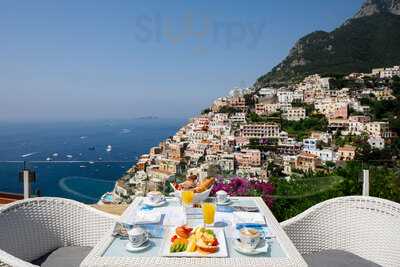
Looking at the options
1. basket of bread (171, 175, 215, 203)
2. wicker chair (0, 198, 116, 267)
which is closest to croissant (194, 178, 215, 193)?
basket of bread (171, 175, 215, 203)

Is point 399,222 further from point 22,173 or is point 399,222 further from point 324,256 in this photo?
point 22,173

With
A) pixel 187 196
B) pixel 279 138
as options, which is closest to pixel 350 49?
pixel 279 138

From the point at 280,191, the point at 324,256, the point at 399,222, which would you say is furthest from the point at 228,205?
the point at 280,191

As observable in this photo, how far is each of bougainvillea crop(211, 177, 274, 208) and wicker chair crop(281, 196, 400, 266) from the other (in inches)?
36.8

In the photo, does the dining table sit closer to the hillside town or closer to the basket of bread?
the basket of bread

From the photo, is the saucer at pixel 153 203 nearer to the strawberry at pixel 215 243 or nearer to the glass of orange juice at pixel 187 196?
the glass of orange juice at pixel 187 196

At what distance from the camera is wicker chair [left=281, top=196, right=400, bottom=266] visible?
169 cm

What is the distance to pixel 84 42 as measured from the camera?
47.7ft

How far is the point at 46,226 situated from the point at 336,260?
164 cm

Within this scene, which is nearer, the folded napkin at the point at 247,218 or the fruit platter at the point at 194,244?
the fruit platter at the point at 194,244

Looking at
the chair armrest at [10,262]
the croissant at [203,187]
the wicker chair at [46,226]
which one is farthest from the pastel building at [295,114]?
the chair armrest at [10,262]

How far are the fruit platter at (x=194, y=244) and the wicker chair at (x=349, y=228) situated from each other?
2.24 ft

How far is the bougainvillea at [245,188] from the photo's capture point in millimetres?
2785

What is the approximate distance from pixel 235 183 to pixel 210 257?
5.80ft
